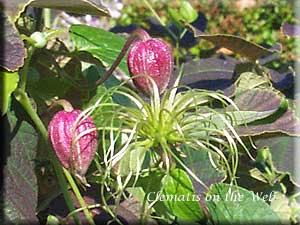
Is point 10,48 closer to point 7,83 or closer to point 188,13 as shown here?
point 7,83

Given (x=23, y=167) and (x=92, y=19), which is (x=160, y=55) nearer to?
(x=23, y=167)

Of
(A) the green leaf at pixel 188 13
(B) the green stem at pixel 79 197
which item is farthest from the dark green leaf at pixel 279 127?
(A) the green leaf at pixel 188 13

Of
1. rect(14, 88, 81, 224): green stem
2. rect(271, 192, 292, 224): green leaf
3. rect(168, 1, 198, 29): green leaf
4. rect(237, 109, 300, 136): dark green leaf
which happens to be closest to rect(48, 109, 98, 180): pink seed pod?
rect(14, 88, 81, 224): green stem

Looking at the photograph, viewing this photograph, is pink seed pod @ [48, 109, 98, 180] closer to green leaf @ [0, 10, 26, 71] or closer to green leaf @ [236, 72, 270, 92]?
green leaf @ [0, 10, 26, 71]

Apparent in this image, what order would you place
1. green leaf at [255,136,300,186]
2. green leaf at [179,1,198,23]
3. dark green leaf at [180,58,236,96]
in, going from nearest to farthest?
green leaf at [255,136,300,186] < dark green leaf at [180,58,236,96] < green leaf at [179,1,198,23]

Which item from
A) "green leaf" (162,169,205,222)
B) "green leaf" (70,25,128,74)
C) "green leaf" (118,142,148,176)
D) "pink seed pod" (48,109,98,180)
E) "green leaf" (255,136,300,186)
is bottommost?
"green leaf" (255,136,300,186)

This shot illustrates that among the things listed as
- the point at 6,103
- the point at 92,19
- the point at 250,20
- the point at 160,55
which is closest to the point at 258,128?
the point at 160,55

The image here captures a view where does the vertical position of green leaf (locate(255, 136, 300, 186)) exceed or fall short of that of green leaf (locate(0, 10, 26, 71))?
it falls short

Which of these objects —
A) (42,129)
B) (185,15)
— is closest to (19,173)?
(42,129)
